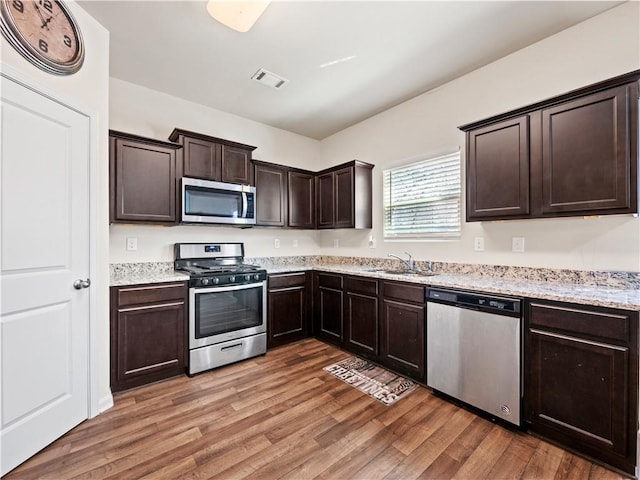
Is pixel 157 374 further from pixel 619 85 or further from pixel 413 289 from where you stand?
pixel 619 85

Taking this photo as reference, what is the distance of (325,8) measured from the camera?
1.99 m

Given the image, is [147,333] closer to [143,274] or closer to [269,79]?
[143,274]

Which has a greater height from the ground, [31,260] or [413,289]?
[31,260]

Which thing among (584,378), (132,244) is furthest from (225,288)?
(584,378)

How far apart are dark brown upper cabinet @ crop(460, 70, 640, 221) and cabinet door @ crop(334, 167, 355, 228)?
1446 millimetres

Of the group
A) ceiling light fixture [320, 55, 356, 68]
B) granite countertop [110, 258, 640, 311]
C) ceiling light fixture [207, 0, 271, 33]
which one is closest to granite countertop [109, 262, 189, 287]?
granite countertop [110, 258, 640, 311]

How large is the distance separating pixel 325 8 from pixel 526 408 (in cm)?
299

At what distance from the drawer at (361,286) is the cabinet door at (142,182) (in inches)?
75.6

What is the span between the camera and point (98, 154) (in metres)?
2.06

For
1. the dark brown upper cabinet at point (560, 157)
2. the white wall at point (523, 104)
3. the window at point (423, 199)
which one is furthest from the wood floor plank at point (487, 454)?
the window at point (423, 199)

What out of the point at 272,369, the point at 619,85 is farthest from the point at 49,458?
the point at 619,85

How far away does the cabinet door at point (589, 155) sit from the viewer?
1711mm

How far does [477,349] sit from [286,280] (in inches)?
81.3

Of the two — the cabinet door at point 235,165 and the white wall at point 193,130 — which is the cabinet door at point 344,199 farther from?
the cabinet door at point 235,165
